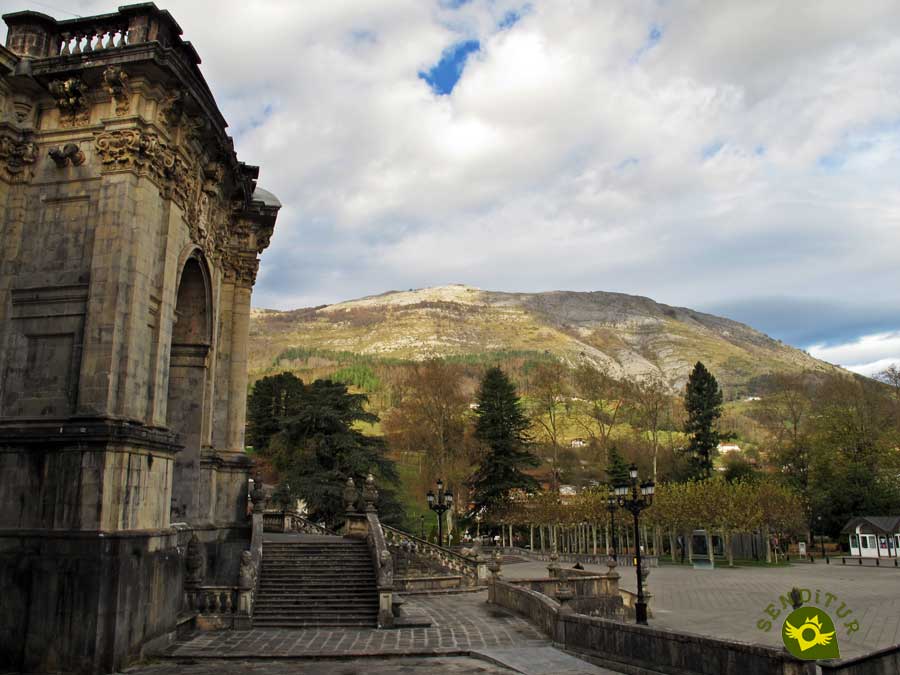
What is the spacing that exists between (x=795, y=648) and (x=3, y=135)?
1638 centimetres

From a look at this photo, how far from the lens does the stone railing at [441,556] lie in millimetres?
27828

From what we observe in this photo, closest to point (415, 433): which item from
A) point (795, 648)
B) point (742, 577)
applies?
point (742, 577)

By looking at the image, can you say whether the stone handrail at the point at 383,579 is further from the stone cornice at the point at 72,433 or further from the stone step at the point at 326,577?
the stone cornice at the point at 72,433

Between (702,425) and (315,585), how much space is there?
5713 cm

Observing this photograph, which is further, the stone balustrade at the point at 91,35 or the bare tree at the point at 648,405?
the bare tree at the point at 648,405

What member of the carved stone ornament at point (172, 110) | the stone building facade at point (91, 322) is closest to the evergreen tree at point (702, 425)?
the stone building facade at point (91, 322)

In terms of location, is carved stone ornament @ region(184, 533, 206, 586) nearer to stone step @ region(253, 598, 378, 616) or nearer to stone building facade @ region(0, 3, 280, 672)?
stone building facade @ region(0, 3, 280, 672)

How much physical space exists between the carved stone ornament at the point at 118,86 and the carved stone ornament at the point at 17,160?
2121mm

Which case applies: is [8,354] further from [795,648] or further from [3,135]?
[795,648]

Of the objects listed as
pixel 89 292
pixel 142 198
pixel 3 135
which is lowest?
pixel 89 292

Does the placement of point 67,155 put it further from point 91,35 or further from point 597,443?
point 597,443

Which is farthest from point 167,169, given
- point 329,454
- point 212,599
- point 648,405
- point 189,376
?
point 648,405

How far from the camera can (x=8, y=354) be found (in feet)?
45.1

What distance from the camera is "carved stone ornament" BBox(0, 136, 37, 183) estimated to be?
14430 millimetres
